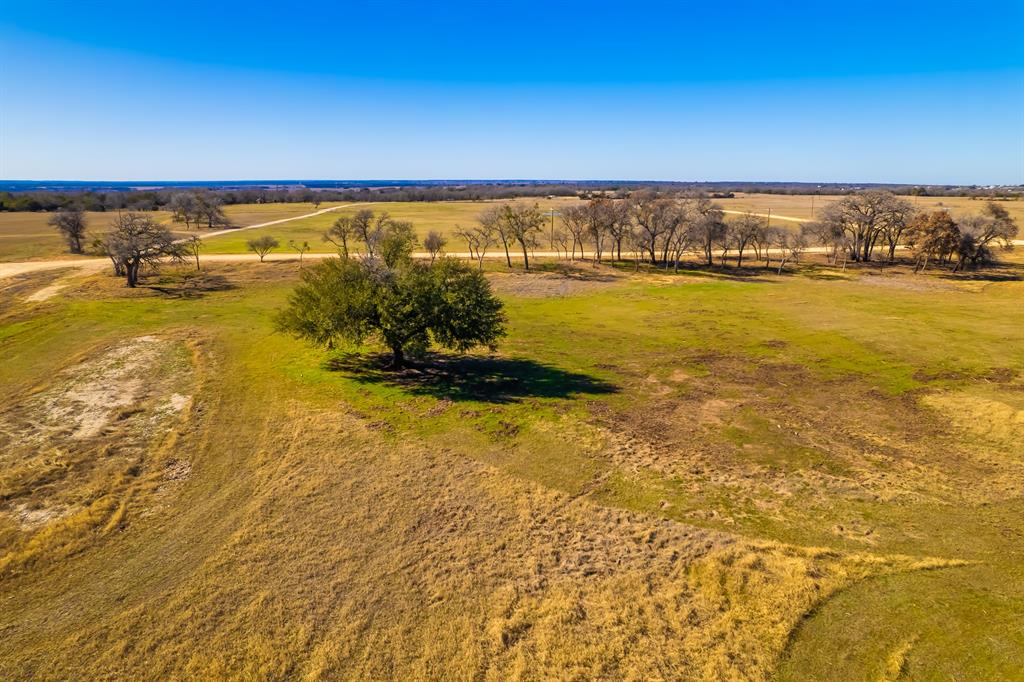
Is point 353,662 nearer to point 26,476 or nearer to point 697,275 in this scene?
point 26,476

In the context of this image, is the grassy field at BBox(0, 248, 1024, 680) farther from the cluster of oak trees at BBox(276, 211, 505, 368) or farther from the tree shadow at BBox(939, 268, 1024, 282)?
the tree shadow at BBox(939, 268, 1024, 282)

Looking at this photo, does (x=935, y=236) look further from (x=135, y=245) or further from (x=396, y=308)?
(x=135, y=245)

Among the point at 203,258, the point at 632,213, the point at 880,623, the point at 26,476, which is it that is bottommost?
the point at 880,623

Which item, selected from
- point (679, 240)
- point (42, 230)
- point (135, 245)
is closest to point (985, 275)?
point (679, 240)

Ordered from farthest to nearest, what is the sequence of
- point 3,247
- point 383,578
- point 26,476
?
point 3,247 → point 26,476 → point 383,578

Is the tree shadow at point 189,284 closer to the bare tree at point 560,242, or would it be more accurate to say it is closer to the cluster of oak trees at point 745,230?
the cluster of oak trees at point 745,230

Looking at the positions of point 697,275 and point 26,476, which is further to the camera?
point 697,275

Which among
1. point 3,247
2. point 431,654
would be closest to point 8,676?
point 431,654
